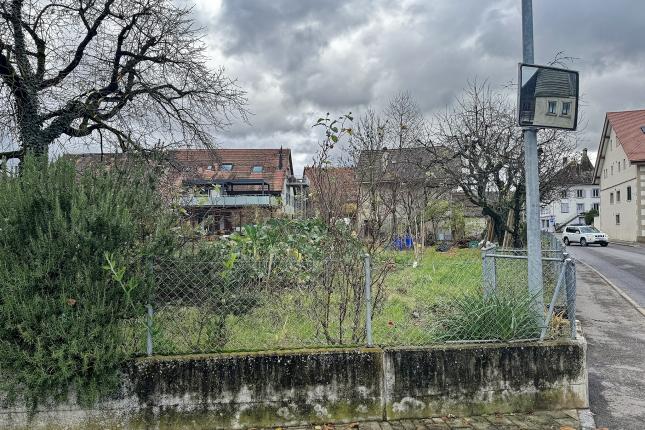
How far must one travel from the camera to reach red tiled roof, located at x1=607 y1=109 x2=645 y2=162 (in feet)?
110

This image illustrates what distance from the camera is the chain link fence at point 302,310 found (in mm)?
4066

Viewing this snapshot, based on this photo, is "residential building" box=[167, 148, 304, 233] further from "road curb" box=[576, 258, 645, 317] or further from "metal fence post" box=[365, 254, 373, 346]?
"road curb" box=[576, 258, 645, 317]

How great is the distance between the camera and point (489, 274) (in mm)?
5066

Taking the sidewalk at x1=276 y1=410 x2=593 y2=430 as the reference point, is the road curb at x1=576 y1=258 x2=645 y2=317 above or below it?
below

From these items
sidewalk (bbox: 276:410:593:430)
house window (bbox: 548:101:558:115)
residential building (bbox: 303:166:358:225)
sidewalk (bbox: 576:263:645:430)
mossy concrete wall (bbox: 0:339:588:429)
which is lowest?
sidewalk (bbox: 576:263:645:430)

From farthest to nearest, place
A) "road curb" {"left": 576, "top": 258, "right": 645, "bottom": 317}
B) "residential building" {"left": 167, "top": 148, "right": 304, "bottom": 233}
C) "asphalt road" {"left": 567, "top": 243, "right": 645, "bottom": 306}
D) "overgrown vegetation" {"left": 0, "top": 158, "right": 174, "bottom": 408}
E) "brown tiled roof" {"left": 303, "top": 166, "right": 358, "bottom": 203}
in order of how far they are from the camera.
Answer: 1. "asphalt road" {"left": 567, "top": 243, "right": 645, "bottom": 306}
2. "road curb" {"left": 576, "top": 258, "right": 645, "bottom": 317}
3. "residential building" {"left": 167, "top": 148, "right": 304, "bottom": 233}
4. "brown tiled roof" {"left": 303, "top": 166, "right": 358, "bottom": 203}
5. "overgrown vegetation" {"left": 0, "top": 158, "right": 174, "bottom": 408}

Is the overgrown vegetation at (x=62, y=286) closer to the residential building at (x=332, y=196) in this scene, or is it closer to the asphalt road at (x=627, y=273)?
the residential building at (x=332, y=196)

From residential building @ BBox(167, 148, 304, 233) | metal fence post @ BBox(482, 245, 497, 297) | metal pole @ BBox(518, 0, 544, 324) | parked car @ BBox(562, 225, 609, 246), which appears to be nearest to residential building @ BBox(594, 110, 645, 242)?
parked car @ BBox(562, 225, 609, 246)

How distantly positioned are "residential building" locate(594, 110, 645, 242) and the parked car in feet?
11.0

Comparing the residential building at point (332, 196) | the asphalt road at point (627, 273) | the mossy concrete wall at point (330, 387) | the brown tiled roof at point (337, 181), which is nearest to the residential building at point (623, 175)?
the asphalt road at point (627, 273)

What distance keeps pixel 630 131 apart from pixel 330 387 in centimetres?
4073

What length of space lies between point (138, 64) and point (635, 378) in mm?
7985

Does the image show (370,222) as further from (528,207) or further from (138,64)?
(138,64)

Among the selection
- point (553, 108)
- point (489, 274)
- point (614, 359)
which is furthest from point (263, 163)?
point (553, 108)
